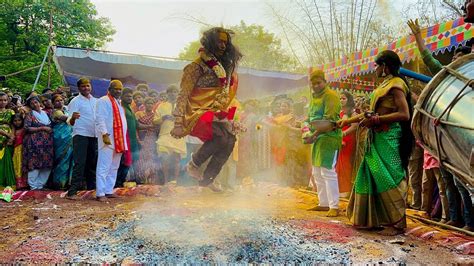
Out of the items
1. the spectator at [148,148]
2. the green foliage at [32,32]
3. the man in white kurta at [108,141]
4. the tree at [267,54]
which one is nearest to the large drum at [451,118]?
the man in white kurta at [108,141]

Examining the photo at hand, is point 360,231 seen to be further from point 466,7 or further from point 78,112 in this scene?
point 78,112

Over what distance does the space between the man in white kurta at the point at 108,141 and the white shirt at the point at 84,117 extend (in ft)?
0.83

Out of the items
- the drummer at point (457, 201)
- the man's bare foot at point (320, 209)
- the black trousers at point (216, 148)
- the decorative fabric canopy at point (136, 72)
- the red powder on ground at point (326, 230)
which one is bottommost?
the man's bare foot at point (320, 209)

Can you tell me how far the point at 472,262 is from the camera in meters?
3.12

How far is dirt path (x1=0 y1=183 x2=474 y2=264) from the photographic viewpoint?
3.05 m

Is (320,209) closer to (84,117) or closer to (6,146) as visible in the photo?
(84,117)

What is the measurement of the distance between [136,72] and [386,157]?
9.17 m

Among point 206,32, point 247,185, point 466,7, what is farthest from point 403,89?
point 247,185

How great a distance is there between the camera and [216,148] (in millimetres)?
5305

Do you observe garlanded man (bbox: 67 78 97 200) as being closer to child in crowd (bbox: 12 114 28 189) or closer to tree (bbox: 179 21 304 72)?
child in crowd (bbox: 12 114 28 189)

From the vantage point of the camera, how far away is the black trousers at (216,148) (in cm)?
523

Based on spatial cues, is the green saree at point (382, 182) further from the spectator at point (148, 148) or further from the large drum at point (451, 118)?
the spectator at point (148, 148)

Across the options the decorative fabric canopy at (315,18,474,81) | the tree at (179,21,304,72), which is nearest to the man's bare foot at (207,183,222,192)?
the decorative fabric canopy at (315,18,474,81)

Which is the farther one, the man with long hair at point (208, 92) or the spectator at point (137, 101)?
the spectator at point (137, 101)
